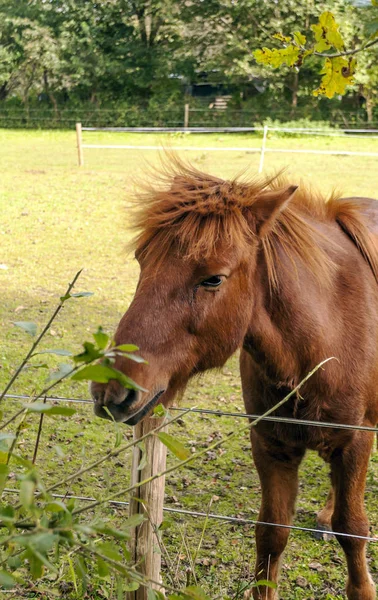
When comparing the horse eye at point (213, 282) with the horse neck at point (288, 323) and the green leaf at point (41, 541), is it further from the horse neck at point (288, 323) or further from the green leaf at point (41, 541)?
the green leaf at point (41, 541)

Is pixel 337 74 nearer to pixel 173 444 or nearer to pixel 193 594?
pixel 173 444

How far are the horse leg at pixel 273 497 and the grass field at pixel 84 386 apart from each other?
18cm

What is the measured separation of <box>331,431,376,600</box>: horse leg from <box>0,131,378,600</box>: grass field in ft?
1.47

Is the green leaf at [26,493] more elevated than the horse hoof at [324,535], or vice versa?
the green leaf at [26,493]

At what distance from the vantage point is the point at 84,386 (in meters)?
5.59

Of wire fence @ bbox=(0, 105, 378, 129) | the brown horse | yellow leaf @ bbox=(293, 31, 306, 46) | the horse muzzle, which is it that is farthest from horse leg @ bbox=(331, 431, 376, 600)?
wire fence @ bbox=(0, 105, 378, 129)

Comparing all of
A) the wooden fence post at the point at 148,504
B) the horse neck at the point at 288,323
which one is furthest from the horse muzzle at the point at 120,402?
the horse neck at the point at 288,323

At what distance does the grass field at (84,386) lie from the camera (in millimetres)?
3424

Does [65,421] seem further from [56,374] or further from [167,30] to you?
[167,30]

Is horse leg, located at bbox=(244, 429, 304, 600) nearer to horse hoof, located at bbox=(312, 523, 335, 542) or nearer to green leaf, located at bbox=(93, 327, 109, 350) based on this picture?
horse hoof, located at bbox=(312, 523, 335, 542)

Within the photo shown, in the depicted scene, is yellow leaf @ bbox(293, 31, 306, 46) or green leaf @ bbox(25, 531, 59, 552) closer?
green leaf @ bbox(25, 531, 59, 552)

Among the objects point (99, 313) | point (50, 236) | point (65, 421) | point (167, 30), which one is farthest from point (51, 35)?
point (65, 421)

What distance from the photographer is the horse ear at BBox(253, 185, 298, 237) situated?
2285 mm

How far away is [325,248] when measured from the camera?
2.61 metres
